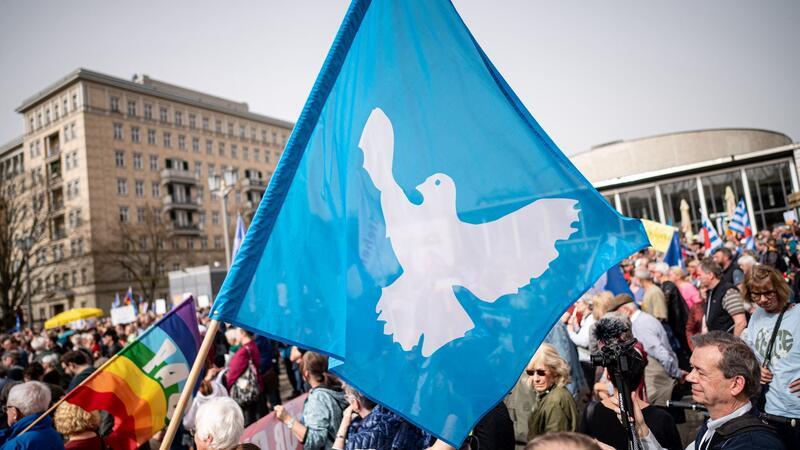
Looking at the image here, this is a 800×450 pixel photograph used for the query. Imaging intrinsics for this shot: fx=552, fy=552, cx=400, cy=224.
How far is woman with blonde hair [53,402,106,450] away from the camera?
154 inches

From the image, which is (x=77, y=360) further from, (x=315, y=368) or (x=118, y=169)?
(x=118, y=169)

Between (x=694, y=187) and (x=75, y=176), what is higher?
(x=75, y=176)

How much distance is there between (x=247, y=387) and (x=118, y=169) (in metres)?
61.3

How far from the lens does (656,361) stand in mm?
5141

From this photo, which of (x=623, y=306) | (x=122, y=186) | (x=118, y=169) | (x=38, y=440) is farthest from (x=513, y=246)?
(x=118, y=169)

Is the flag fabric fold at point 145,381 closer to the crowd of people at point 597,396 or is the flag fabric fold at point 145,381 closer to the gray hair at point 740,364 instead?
the crowd of people at point 597,396

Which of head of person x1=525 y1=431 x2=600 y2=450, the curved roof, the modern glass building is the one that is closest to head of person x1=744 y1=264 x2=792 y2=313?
head of person x1=525 y1=431 x2=600 y2=450

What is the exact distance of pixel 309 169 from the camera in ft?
8.34

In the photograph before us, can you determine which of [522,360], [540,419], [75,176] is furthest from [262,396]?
[75,176]

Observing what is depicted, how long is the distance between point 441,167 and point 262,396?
5764 millimetres

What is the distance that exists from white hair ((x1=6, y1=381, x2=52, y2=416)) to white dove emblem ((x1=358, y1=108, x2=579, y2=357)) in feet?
10.9

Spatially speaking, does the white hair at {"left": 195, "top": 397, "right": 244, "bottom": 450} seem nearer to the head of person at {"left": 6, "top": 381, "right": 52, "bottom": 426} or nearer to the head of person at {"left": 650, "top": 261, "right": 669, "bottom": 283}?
the head of person at {"left": 6, "top": 381, "right": 52, "bottom": 426}

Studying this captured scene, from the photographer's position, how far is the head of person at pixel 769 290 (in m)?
4.00

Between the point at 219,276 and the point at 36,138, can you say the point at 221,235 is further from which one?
the point at 219,276
